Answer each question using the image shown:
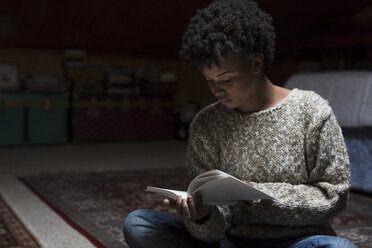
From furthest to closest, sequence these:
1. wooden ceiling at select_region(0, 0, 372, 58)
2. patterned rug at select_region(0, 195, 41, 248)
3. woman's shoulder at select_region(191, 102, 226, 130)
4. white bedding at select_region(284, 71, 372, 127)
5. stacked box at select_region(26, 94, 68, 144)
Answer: stacked box at select_region(26, 94, 68, 144)
wooden ceiling at select_region(0, 0, 372, 58)
white bedding at select_region(284, 71, 372, 127)
patterned rug at select_region(0, 195, 41, 248)
woman's shoulder at select_region(191, 102, 226, 130)

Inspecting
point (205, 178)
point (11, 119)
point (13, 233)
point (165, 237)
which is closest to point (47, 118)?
point (11, 119)

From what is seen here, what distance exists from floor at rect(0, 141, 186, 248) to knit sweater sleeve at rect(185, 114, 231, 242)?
27.4 inches

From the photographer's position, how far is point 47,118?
4543 millimetres

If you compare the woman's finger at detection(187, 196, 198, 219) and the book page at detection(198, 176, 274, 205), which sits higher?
the book page at detection(198, 176, 274, 205)

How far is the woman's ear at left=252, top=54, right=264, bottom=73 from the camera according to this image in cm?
104

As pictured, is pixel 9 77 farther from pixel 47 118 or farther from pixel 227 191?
pixel 227 191

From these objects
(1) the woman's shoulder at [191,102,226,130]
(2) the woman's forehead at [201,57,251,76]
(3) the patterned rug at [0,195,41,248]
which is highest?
(2) the woman's forehead at [201,57,251,76]

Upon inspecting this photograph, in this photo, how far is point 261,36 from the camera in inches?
39.9

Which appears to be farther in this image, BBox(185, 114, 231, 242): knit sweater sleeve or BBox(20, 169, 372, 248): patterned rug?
BBox(20, 169, 372, 248): patterned rug

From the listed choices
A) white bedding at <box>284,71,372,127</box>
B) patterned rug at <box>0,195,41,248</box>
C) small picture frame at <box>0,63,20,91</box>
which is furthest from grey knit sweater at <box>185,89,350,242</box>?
small picture frame at <box>0,63,20,91</box>

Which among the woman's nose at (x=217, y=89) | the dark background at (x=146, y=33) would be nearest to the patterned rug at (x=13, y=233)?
the woman's nose at (x=217, y=89)

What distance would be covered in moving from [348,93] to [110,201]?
1.33 metres

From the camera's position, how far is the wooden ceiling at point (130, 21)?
4.14 m

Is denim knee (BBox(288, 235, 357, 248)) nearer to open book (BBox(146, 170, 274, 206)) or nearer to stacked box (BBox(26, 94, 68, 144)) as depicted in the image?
open book (BBox(146, 170, 274, 206))
